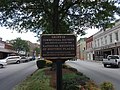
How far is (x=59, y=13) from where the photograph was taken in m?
23.6

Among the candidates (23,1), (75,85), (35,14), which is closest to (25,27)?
(35,14)

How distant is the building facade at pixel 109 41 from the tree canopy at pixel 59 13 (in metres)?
29.7

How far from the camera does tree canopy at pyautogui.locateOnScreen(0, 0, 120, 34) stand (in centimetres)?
2262

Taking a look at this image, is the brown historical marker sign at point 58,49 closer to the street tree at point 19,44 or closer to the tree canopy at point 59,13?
the tree canopy at point 59,13

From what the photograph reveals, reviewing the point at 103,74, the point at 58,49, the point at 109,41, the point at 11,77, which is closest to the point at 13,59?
the point at 109,41

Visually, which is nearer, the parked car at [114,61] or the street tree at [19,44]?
the parked car at [114,61]

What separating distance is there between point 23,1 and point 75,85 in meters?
13.5

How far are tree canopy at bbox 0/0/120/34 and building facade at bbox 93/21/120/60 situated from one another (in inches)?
1168

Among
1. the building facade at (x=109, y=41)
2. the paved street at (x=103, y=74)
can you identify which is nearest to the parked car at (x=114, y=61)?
the paved street at (x=103, y=74)

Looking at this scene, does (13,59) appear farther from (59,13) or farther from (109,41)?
(59,13)

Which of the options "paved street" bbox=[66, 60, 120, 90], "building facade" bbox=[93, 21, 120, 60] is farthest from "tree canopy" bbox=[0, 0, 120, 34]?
"building facade" bbox=[93, 21, 120, 60]

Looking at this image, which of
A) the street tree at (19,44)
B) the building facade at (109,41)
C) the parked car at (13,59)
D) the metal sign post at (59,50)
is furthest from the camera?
the street tree at (19,44)

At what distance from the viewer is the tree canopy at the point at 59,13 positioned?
2262cm

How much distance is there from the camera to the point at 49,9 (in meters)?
23.8
